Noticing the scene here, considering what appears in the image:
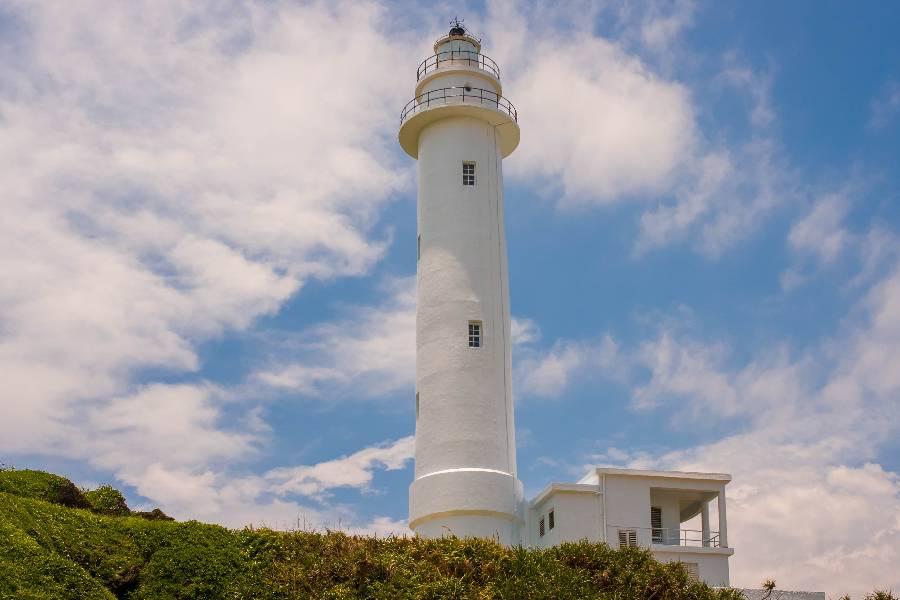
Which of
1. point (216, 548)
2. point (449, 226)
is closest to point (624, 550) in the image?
point (216, 548)

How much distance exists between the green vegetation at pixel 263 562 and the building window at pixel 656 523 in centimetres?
950

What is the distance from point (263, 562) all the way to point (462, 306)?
1376 cm

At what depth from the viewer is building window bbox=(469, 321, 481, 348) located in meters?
32.3

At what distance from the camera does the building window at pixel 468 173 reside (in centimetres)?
3453

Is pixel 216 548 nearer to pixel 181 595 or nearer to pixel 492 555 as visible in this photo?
pixel 181 595

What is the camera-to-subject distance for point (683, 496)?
3291cm

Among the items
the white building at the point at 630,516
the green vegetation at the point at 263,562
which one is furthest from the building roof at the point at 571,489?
the green vegetation at the point at 263,562

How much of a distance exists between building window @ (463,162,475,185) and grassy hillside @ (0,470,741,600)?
15.2 metres

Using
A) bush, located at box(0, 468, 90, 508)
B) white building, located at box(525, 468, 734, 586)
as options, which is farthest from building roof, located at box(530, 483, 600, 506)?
bush, located at box(0, 468, 90, 508)

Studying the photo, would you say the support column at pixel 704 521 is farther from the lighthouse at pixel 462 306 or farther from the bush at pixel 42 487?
A: the bush at pixel 42 487

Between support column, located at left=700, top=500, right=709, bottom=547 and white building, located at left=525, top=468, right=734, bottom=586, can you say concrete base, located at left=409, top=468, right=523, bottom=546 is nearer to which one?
white building, located at left=525, top=468, right=734, bottom=586

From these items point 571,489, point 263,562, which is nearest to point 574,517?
point 571,489

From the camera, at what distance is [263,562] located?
20.4 meters

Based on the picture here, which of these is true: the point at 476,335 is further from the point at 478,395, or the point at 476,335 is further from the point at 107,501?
the point at 107,501
